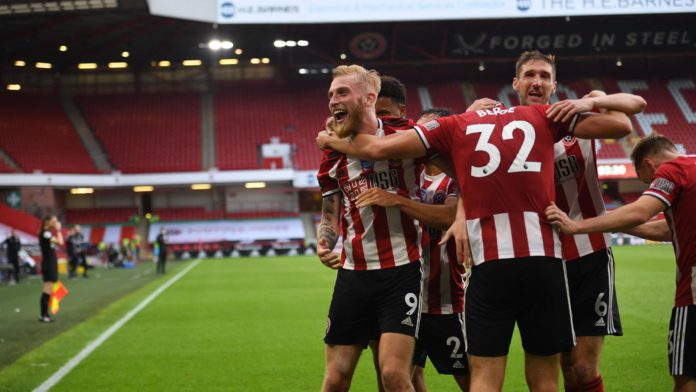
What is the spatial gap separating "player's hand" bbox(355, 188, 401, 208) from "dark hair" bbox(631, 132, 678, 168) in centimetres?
159

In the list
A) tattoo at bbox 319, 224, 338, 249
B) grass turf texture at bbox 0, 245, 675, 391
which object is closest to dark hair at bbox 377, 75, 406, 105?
tattoo at bbox 319, 224, 338, 249

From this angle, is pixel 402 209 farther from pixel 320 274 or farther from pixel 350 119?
pixel 320 274

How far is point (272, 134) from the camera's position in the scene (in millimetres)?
49438

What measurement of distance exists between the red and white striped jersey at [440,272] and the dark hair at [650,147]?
1202 millimetres

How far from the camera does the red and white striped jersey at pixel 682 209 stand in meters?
4.57

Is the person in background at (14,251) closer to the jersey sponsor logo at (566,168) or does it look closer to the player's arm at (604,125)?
the jersey sponsor logo at (566,168)

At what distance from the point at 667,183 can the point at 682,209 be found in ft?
0.85

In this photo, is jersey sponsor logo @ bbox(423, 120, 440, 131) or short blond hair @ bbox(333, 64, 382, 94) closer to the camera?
jersey sponsor logo @ bbox(423, 120, 440, 131)

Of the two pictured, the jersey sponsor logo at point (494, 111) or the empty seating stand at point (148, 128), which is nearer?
the jersey sponsor logo at point (494, 111)

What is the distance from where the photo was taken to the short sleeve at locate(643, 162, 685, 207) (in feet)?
14.9

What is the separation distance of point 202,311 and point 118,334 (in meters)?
3.14

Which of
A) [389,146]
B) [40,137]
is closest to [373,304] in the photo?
[389,146]

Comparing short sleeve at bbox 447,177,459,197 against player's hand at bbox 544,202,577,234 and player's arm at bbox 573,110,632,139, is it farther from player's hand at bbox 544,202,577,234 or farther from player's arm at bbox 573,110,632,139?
player's arm at bbox 573,110,632,139

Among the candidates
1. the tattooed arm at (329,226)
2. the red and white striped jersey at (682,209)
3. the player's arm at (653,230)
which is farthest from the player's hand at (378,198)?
the player's arm at (653,230)
